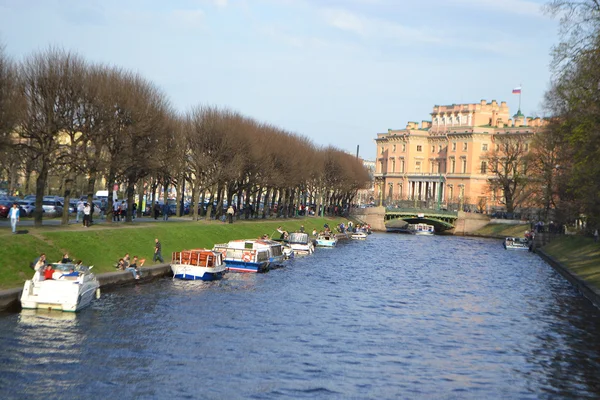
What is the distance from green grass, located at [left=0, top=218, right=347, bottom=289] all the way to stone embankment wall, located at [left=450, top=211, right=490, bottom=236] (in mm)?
79590

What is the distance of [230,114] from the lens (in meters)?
107

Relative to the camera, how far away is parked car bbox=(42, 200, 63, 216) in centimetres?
8640

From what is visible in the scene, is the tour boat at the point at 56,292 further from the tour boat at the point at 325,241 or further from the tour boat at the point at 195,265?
the tour boat at the point at 325,241

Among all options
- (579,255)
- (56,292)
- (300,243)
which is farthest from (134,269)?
(579,255)

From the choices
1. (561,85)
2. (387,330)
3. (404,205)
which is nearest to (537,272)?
(561,85)

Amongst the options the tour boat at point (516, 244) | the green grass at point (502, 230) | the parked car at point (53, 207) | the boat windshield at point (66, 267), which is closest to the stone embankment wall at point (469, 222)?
the green grass at point (502, 230)

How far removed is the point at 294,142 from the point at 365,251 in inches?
1320

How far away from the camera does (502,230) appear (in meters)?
153

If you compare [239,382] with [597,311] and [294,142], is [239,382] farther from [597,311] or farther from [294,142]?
[294,142]

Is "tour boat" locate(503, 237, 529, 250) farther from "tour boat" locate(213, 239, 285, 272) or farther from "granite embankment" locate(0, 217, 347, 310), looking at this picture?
Result: "tour boat" locate(213, 239, 285, 272)

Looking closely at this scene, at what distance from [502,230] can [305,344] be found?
4653 inches

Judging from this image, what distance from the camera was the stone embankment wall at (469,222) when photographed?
161250 mm

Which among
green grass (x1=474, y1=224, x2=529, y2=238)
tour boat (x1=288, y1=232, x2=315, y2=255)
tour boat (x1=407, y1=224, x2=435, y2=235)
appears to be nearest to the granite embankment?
tour boat (x1=288, y1=232, x2=315, y2=255)

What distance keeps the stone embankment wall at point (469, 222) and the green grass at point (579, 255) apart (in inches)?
1915
